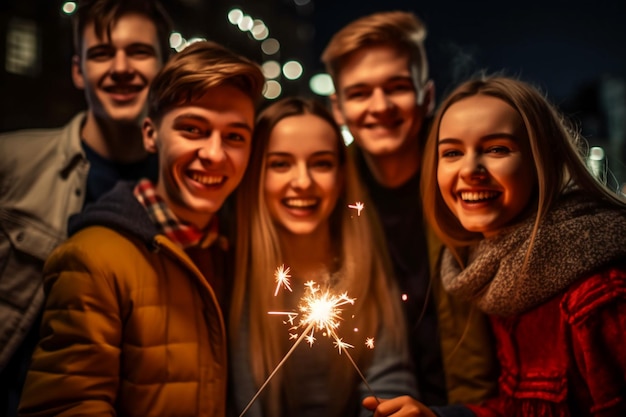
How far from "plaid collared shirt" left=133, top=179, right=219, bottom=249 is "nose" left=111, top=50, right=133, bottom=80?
20.2 inches

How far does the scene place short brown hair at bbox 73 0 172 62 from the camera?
2389 mm

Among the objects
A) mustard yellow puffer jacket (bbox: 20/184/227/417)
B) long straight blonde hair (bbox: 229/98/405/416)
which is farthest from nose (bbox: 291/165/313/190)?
mustard yellow puffer jacket (bbox: 20/184/227/417)

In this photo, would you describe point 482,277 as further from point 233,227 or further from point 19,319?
point 19,319

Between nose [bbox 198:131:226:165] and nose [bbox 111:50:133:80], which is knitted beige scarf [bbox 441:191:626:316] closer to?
nose [bbox 198:131:226:165]

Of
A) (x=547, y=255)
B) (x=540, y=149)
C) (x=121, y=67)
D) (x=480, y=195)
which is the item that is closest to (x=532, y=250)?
(x=547, y=255)

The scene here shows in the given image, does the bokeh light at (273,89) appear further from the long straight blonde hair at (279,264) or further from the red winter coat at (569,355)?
the red winter coat at (569,355)

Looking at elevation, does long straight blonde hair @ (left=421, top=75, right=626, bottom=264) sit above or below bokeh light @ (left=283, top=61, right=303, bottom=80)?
below

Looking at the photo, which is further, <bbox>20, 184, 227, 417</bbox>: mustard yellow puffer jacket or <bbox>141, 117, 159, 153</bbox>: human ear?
<bbox>141, 117, 159, 153</bbox>: human ear

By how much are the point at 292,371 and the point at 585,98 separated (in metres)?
1.69

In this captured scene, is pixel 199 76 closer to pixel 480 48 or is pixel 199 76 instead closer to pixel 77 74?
pixel 77 74

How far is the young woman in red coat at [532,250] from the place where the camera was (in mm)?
1797

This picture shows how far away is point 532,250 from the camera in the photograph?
1.88 m

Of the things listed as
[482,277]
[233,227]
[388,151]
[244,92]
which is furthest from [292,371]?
[244,92]

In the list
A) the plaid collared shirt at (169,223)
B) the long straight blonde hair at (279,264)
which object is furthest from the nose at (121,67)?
the long straight blonde hair at (279,264)
